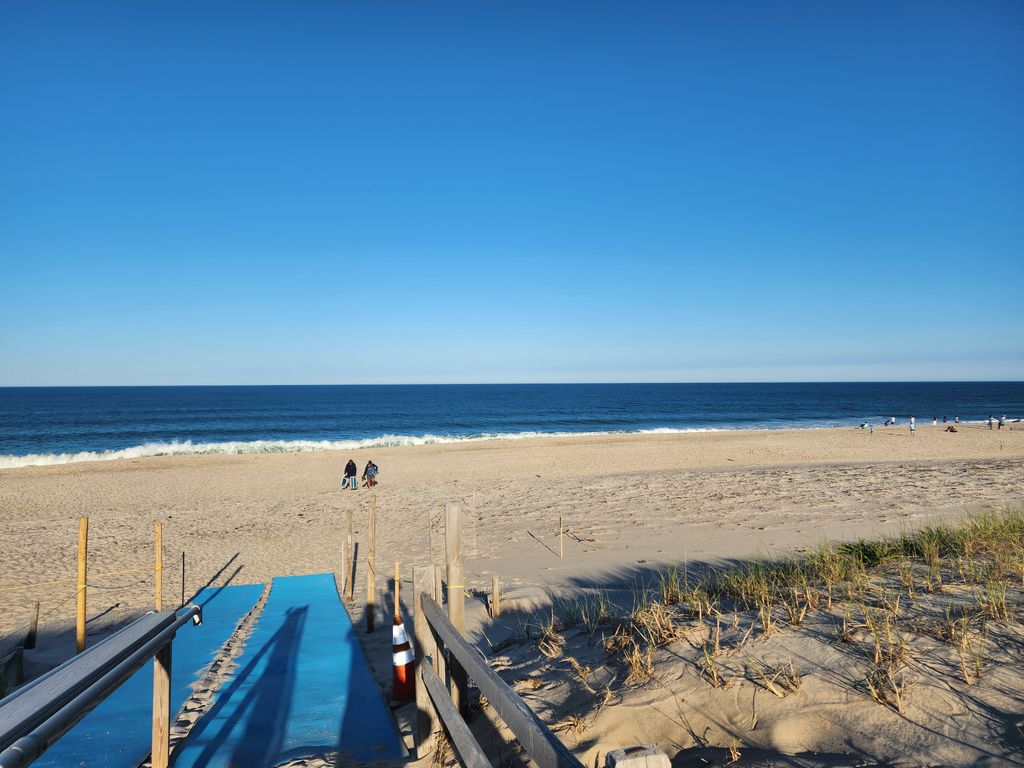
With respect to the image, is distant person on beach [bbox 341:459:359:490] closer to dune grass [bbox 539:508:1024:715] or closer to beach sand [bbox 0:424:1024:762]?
beach sand [bbox 0:424:1024:762]

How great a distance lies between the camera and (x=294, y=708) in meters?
5.47

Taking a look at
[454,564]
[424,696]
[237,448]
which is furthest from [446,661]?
[237,448]

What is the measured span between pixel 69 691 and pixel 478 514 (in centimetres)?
1597

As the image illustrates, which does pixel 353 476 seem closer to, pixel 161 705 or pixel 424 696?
pixel 424 696

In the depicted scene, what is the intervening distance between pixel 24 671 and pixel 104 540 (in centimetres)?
956

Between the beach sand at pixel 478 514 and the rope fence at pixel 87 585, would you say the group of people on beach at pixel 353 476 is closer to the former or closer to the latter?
the beach sand at pixel 478 514

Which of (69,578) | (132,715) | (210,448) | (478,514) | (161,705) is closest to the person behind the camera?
(161,705)

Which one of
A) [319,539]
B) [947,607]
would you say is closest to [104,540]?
[319,539]

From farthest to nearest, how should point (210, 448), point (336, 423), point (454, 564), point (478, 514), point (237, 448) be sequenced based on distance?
point (336, 423)
point (237, 448)
point (210, 448)
point (478, 514)
point (454, 564)

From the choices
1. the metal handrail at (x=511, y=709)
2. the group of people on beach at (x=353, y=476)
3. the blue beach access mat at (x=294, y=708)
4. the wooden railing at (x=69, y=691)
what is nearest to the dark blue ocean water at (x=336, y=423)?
the group of people on beach at (x=353, y=476)

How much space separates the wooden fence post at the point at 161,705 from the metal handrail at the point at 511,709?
1513mm

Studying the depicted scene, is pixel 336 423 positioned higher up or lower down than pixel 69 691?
lower down

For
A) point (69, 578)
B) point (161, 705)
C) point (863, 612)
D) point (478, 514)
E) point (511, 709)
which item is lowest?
point (69, 578)

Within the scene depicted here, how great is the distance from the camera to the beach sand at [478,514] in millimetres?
11250
